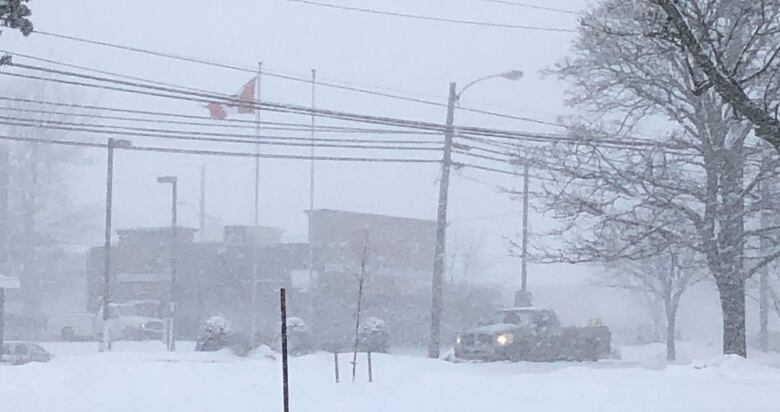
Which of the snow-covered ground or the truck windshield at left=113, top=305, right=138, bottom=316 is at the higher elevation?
the snow-covered ground

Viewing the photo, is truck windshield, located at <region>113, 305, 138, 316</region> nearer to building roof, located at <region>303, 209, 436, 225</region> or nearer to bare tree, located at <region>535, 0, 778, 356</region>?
building roof, located at <region>303, 209, 436, 225</region>

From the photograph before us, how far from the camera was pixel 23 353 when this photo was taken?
34.1m

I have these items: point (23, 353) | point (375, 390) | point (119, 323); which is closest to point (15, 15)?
point (375, 390)

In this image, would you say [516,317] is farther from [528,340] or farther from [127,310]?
[127,310]

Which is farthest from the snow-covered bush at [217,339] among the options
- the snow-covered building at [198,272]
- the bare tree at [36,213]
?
the bare tree at [36,213]

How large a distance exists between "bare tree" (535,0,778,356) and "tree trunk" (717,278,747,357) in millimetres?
18

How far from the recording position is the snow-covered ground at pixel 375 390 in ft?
45.4

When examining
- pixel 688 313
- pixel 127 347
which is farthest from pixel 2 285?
pixel 688 313

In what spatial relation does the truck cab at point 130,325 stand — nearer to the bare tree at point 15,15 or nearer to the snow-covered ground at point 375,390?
the snow-covered ground at point 375,390

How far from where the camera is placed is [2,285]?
32844 millimetres

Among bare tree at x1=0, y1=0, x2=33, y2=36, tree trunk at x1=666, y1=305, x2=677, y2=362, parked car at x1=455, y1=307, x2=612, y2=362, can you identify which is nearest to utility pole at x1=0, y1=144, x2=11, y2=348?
tree trunk at x1=666, y1=305, x2=677, y2=362

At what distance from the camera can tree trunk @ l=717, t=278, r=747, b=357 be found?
21.5m

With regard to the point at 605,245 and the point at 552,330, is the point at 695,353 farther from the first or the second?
the point at 605,245

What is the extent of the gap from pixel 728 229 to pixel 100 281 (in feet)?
125
